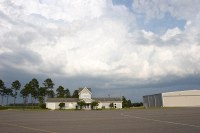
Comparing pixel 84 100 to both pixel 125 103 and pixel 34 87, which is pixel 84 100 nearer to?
pixel 125 103

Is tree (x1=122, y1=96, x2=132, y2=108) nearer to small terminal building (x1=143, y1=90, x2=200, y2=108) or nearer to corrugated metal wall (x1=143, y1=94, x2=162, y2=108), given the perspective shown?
corrugated metal wall (x1=143, y1=94, x2=162, y2=108)

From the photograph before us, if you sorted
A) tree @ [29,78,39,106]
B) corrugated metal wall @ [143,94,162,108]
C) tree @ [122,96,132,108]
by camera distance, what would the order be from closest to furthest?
Result: tree @ [122,96,132,108]
corrugated metal wall @ [143,94,162,108]
tree @ [29,78,39,106]

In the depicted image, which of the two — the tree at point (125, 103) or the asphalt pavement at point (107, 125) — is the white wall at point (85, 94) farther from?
the asphalt pavement at point (107, 125)

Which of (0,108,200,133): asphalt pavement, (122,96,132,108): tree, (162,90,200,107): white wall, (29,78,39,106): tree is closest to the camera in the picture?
(0,108,200,133): asphalt pavement

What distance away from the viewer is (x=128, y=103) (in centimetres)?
12950

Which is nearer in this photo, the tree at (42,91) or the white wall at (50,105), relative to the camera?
the white wall at (50,105)

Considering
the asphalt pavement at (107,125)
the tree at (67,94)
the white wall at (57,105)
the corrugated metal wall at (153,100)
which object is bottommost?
the asphalt pavement at (107,125)

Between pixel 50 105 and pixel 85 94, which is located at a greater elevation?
pixel 85 94

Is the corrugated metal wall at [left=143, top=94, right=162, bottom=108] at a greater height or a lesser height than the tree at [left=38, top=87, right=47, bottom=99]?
lesser

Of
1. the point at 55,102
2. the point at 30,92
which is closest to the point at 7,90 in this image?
the point at 30,92

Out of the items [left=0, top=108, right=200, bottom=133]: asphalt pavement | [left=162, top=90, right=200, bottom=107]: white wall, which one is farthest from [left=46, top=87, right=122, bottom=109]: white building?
[left=0, top=108, right=200, bottom=133]: asphalt pavement

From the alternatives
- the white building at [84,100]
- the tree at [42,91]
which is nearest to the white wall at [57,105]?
the white building at [84,100]

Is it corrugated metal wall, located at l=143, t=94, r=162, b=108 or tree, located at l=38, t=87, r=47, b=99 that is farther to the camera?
tree, located at l=38, t=87, r=47, b=99

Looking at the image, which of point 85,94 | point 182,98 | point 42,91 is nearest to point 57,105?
point 85,94
